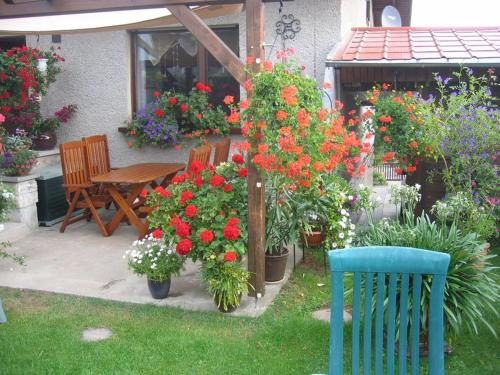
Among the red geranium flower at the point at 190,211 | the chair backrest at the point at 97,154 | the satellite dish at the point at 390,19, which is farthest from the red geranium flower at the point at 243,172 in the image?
the satellite dish at the point at 390,19

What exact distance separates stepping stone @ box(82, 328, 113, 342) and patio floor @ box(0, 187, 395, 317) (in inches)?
24.1

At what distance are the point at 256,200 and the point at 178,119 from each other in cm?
368

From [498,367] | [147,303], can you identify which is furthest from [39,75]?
[498,367]

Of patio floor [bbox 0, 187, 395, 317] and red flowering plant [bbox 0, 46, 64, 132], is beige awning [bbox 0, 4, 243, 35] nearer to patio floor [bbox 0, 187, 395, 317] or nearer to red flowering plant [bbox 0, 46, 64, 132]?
red flowering plant [bbox 0, 46, 64, 132]

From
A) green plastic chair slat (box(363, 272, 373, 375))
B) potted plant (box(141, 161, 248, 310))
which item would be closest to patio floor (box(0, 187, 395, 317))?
potted plant (box(141, 161, 248, 310))

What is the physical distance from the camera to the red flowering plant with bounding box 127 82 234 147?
7.99 m

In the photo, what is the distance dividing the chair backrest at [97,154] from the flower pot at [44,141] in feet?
3.29

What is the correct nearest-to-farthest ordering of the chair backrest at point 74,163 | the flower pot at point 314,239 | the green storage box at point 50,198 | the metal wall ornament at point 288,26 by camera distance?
the flower pot at point 314,239 < the chair backrest at point 74,163 < the metal wall ornament at point 288,26 < the green storage box at point 50,198

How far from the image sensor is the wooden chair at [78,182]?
286 inches

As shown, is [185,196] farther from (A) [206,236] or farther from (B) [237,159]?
(B) [237,159]

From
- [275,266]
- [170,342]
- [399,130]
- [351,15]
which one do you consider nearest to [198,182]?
[275,266]

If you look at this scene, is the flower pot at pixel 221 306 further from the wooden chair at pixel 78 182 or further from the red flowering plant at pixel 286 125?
the wooden chair at pixel 78 182

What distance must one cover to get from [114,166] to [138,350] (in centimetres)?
499

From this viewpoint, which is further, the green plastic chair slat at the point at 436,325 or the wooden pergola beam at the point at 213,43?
the wooden pergola beam at the point at 213,43
